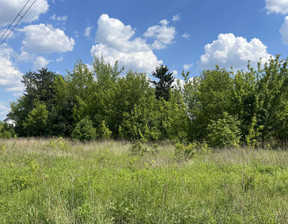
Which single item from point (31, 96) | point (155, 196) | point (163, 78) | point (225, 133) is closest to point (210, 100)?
point (225, 133)

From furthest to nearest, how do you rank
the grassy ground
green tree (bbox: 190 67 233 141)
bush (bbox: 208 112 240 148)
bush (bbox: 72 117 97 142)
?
bush (bbox: 72 117 97 142) → green tree (bbox: 190 67 233 141) → bush (bbox: 208 112 240 148) → the grassy ground

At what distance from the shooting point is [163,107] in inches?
611

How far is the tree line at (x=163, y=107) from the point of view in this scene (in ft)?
32.9

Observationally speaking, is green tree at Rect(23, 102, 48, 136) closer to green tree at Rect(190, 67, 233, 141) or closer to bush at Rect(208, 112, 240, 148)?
green tree at Rect(190, 67, 233, 141)

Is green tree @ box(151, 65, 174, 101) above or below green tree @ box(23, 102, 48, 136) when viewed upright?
above

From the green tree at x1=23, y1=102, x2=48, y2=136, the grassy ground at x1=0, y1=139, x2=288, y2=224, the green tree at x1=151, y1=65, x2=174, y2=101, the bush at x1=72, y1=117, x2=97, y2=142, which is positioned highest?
the green tree at x1=151, y1=65, x2=174, y2=101

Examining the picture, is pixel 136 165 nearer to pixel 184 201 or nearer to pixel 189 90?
pixel 184 201

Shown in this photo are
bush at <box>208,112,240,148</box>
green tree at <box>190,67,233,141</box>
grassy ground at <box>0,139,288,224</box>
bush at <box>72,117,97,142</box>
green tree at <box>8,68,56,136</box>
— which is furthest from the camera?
green tree at <box>8,68,56,136</box>

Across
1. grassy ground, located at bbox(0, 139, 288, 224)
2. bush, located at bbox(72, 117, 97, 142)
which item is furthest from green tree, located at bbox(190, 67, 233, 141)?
bush, located at bbox(72, 117, 97, 142)

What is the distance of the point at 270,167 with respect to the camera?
19.6ft

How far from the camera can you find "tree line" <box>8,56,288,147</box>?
10031 millimetres

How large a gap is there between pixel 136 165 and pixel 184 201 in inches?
133

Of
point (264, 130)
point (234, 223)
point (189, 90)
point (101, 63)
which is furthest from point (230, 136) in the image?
point (101, 63)

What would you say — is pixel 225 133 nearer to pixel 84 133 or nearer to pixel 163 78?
pixel 84 133
